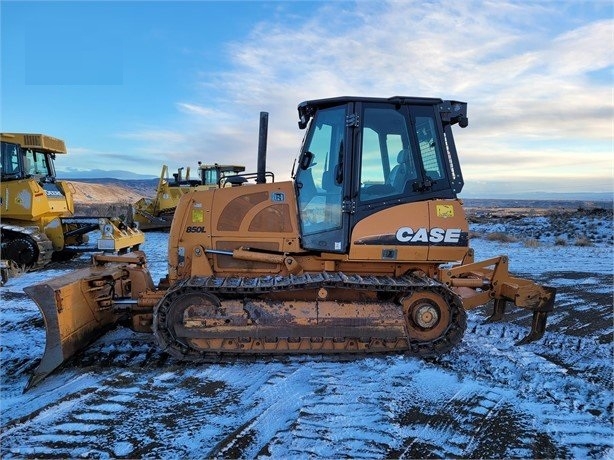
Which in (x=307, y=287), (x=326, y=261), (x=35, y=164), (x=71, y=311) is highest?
(x=35, y=164)

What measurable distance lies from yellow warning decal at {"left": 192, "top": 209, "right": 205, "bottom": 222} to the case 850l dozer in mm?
24

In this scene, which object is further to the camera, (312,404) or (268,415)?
(312,404)

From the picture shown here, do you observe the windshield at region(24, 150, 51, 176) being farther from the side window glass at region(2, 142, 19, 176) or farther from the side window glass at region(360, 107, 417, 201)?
the side window glass at region(360, 107, 417, 201)

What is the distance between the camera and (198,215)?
541cm

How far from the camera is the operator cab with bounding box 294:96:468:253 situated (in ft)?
16.7

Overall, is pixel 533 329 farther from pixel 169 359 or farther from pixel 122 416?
pixel 122 416

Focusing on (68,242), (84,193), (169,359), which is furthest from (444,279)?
(84,193)

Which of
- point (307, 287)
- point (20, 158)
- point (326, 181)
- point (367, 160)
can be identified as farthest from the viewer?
point (20, 158)

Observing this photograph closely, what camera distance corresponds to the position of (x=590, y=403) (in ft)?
13.6

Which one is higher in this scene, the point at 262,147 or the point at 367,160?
the point at 262,147

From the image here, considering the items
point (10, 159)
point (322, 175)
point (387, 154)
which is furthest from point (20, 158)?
point (387, 154)

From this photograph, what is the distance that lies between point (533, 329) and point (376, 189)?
2640 millimetres

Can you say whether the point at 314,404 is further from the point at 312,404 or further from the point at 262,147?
the point at 262,147

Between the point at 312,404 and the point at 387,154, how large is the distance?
2.84 metres
